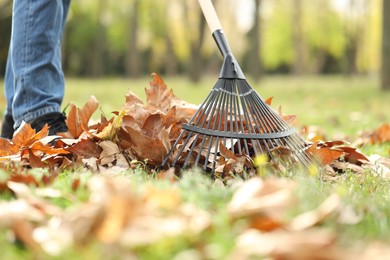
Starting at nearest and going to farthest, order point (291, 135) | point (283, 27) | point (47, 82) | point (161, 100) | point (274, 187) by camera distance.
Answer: point (274, 187)
point (291, 135)
point (161, 100)
point (47, 82)
point (283, 27)

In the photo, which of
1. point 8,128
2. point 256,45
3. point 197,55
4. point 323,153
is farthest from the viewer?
point 197,55

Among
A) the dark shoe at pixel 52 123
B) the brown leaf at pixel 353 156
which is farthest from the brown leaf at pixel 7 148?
the brown leaf at pixel 353 156

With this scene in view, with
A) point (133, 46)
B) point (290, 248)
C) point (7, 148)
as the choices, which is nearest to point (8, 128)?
point (7, 148)

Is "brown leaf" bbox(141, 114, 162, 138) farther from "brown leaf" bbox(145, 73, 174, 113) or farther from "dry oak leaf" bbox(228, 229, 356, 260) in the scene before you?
"dry oak leaf" bbox(228, 229, 356, 260)

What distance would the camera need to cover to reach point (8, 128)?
2992 mm

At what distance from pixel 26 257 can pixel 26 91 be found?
1.66 metres

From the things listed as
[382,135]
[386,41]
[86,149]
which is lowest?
[382,135]

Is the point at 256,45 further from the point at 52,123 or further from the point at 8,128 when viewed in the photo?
the point at 52,123

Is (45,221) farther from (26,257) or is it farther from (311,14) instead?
(311,14)

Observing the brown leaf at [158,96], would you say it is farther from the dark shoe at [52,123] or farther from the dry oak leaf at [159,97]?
the dark shoe at [52,123]

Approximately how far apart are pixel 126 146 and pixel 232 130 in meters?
0.47

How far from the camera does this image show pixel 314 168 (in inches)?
85.5

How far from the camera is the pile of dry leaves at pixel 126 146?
222 cm

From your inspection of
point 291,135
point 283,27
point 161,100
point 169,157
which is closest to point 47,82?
point 161,100
